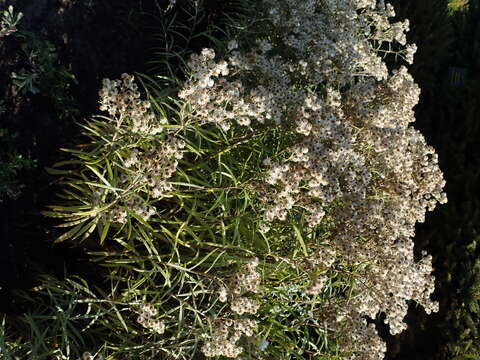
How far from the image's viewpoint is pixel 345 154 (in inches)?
103

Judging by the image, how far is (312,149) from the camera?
8.52 ft

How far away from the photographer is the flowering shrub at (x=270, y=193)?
241cm

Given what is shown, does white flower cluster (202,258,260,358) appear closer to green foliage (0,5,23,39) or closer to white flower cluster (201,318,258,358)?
white flower cluster (201,318,258,358)

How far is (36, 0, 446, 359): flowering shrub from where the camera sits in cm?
241

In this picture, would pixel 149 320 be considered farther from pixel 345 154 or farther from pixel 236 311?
pixel 345 154

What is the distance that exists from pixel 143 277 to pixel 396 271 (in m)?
1.18

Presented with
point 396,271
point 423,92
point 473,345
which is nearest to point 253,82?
point 396,271

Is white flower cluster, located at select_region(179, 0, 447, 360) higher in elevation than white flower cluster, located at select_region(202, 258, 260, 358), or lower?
higher

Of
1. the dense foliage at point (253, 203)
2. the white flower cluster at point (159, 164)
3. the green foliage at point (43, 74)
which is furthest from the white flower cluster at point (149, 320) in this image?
the green foliage at point (43, 74)

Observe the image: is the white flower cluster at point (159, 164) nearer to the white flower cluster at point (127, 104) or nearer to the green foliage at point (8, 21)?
the white flower cluster at point (127, 104)

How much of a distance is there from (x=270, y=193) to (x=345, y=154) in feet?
1.31

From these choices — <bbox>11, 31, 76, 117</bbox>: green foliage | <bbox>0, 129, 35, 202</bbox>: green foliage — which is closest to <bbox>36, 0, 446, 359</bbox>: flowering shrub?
<bbox>0, 129, 35, 202</bbox>: green foliage

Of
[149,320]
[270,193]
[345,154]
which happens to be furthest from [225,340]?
[345,154]

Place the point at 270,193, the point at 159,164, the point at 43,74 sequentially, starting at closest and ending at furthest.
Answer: the point at 159,164 < the point at 270,193 < the point at 43,74
